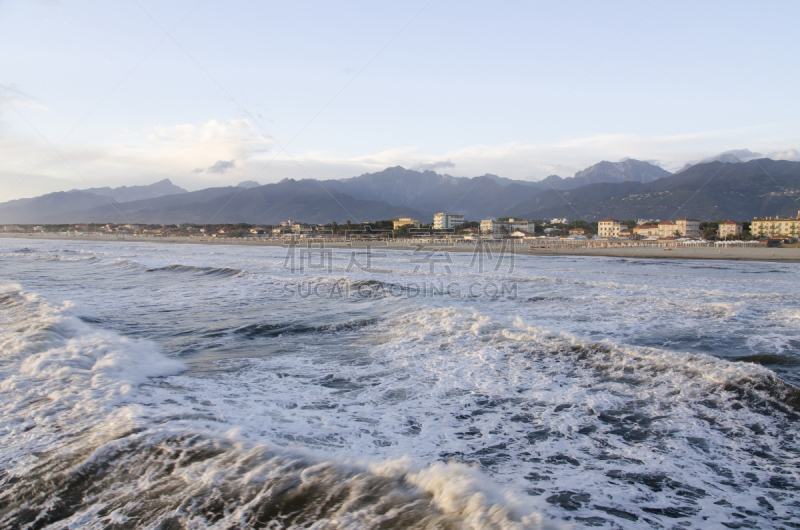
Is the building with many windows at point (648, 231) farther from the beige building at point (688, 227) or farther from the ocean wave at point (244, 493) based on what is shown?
the ocean wave at point (244, 493)

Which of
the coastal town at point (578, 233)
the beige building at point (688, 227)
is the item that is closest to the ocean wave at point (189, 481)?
the coastal town at point (578, 233)

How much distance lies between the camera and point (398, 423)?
162 inches

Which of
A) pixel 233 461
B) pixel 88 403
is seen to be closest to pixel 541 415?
pixel 233 461

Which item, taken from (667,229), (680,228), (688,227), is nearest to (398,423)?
(680,228)

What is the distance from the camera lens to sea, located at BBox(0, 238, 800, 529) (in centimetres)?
277

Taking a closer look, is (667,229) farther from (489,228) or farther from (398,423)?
(398,423)

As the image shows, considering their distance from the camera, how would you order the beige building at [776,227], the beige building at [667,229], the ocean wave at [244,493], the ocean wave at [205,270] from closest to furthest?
the ocean wave at [244,493]
the ocean wave at [205,270]
the beige building at [776,227]
the beige building at [667,229]

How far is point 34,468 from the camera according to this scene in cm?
311

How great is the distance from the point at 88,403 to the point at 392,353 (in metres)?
3.96

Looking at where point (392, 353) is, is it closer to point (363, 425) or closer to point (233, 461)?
point (363, 425)

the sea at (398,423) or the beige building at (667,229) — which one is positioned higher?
the beige building at (667,229)

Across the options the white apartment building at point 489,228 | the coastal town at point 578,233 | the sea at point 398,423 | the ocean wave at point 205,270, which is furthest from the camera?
the white apartment building at point 489,228

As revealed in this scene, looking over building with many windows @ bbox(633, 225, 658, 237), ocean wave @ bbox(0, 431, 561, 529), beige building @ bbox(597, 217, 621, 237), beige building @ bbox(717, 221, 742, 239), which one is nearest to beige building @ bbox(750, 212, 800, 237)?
beige building @ bbox(717, 221, 742, 239)

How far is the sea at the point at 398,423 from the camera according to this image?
2768 mm
